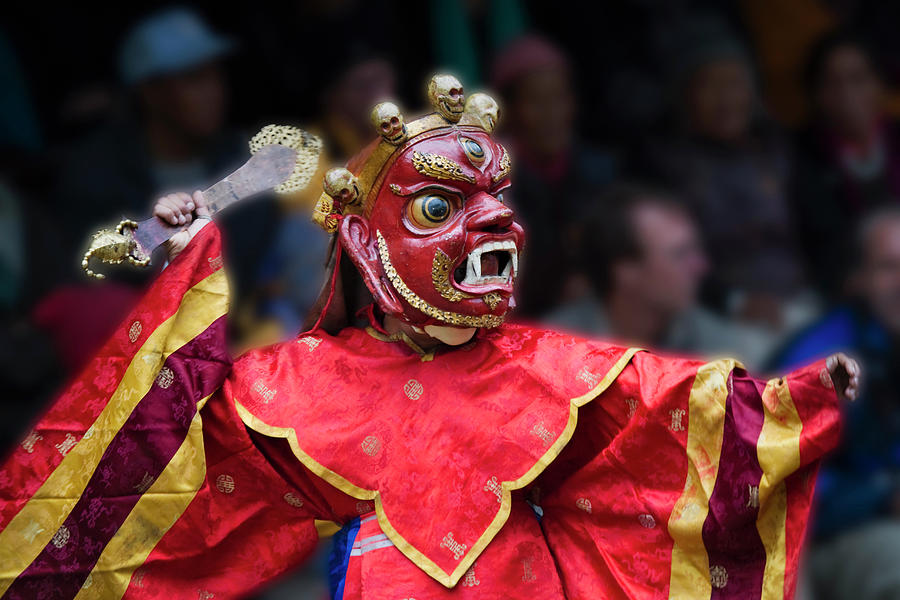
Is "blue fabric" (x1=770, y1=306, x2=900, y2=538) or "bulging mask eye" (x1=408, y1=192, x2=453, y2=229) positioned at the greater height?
"bulging mask eye" (x1=408, y1=192, x2=453, y2=229)

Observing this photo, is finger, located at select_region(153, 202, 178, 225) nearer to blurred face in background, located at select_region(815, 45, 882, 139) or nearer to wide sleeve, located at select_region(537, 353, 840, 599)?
wide sleeve, located at select_region(537, 353, 840, 599)

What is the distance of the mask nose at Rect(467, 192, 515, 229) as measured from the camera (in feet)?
9.24

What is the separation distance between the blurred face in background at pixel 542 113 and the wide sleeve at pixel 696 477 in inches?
101

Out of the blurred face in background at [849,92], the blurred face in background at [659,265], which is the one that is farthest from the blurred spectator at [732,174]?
the blurred face in background at [659,265]

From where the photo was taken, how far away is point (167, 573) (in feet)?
9.63

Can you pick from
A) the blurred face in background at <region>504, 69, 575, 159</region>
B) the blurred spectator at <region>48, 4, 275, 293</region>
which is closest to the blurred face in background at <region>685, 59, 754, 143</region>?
the blurred face in background at <region>504, 69, 575, 159</region>

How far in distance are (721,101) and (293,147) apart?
2929 mm

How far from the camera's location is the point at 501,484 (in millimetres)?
2873

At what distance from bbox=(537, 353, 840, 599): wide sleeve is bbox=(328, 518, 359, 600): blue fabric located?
452 mm

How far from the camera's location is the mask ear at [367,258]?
113 inches

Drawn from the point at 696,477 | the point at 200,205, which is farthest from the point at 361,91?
the point at 696,477

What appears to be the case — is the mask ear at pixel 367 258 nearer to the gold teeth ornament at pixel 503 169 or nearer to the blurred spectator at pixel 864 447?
the gold teeth ornament at pixel 503 169

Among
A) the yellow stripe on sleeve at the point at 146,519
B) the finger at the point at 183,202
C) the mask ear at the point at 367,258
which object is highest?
the finger at the point at 183,202

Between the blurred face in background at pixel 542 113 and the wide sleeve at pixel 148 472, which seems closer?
the wide sleeve at pixel 148 472
